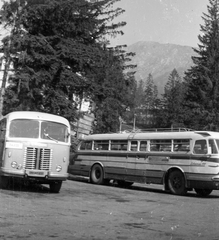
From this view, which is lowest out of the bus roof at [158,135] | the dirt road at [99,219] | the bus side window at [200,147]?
the dirt road at [99,219]

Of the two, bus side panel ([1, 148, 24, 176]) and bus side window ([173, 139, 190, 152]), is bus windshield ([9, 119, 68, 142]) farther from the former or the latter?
bus side window ([173, 139, 190, 152])

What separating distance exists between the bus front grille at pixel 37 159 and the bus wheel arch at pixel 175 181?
5.40m

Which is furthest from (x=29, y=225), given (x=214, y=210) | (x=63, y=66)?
(x=63, y=66)

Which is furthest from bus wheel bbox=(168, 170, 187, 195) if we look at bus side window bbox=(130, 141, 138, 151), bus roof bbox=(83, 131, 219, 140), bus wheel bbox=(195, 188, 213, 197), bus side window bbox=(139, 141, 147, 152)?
bus side window bbox=(130, 141, 138, 151)

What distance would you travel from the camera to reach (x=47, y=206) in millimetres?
10711

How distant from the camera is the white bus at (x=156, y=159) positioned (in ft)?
52.2

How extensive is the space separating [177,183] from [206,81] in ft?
109

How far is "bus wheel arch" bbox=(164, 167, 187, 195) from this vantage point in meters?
16.5

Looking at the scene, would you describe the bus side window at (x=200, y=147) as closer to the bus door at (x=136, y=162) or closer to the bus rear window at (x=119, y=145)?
the bus door at (x=136, y=162)

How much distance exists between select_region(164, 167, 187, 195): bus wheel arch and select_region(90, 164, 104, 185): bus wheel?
401cm

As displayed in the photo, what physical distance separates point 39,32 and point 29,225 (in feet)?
59.5

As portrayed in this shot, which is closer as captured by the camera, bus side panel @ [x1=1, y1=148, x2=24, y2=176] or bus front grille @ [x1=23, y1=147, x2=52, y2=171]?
bus side panel @ [x1=1, y1=148, x2=24, y2=176]

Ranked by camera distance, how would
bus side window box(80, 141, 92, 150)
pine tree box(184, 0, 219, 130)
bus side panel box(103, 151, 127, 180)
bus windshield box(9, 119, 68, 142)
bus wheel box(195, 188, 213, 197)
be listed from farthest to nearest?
pine tree box(184, 0, 219, 130) < bus side window box(80, 141, 92, 150) < bus side panel box(103, 151, 127, 180) < bus wheel box(195, 188, 213, 197) < bus windshield box(9, 119, 68, 142)

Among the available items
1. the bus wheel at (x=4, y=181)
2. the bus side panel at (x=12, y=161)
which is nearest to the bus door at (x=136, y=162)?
the bus wheel at (x=4, y=181)
